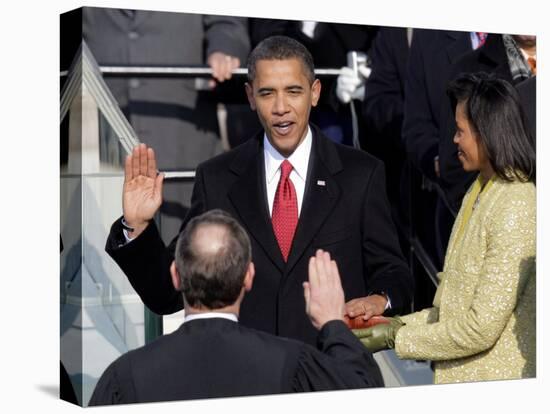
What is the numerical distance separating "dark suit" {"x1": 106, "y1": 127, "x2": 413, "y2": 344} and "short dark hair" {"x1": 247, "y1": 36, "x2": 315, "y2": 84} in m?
0.36

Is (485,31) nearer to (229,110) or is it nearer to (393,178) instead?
(393,178)

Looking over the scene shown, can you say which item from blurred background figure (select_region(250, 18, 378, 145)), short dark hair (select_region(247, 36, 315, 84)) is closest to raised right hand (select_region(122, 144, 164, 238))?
short dark hair (select_region(247, 36, 315, 84))

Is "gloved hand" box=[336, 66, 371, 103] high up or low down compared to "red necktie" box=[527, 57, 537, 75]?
down

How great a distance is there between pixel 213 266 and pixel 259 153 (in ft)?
7.63

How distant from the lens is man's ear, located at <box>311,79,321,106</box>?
21.6 ft

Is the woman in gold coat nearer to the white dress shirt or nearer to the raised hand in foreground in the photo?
the white dress shirt

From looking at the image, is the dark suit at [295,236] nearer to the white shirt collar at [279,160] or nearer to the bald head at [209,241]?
the white shirt collar at [279,160]

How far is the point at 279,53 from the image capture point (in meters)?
6.47

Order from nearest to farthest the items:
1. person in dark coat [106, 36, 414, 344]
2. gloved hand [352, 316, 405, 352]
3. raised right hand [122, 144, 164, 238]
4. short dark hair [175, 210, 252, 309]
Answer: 1. short dark hair [175, 210, 252, 309]
2. gloved hand [352, 316, 405, 352]
3. raised right hand [122, 144, 164, 238]
4. person in dark coat [106, 36, 414, 344]

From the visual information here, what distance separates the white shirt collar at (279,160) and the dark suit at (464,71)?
1114 mm

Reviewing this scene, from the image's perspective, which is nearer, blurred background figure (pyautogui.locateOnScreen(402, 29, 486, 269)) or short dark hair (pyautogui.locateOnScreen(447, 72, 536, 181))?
short dark hair (pyautogui.locateOnScreen(447, 72, 536, 181))

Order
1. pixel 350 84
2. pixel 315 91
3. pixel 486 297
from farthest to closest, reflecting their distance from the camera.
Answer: pixel 350 84 < pixel 315 91 < pixel 486 297

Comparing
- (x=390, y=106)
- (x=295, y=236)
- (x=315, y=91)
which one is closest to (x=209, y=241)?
→ (x=295, y=236)

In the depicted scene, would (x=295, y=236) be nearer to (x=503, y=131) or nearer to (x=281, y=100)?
(x=281, y=100)
